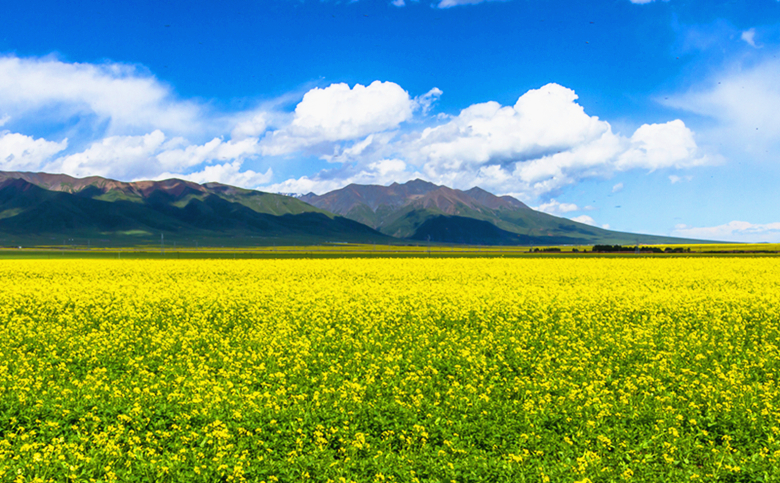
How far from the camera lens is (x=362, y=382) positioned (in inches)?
517

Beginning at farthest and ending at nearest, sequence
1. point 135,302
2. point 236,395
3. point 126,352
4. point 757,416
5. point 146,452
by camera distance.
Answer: point 135,302
point 126,352
point 236,395
point 757,416
point 146,452

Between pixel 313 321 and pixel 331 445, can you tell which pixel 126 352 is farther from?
pixel 331 445

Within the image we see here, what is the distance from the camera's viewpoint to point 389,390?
41.6 feet

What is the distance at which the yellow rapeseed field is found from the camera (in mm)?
9227

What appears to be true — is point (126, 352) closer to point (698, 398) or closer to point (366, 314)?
point (366, 314)

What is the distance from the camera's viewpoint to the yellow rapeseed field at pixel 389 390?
9227 mm

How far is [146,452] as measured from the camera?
9.65 m

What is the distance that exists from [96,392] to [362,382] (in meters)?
6.80

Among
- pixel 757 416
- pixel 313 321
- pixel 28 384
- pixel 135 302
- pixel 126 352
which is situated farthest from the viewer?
pixel 135 302

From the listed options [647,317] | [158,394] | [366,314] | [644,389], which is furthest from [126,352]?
[647,317]

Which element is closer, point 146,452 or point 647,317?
point 146,452

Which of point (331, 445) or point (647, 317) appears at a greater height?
point (647, 317)

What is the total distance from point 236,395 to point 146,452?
2.75 m

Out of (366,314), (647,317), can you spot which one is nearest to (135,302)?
(366,314)
